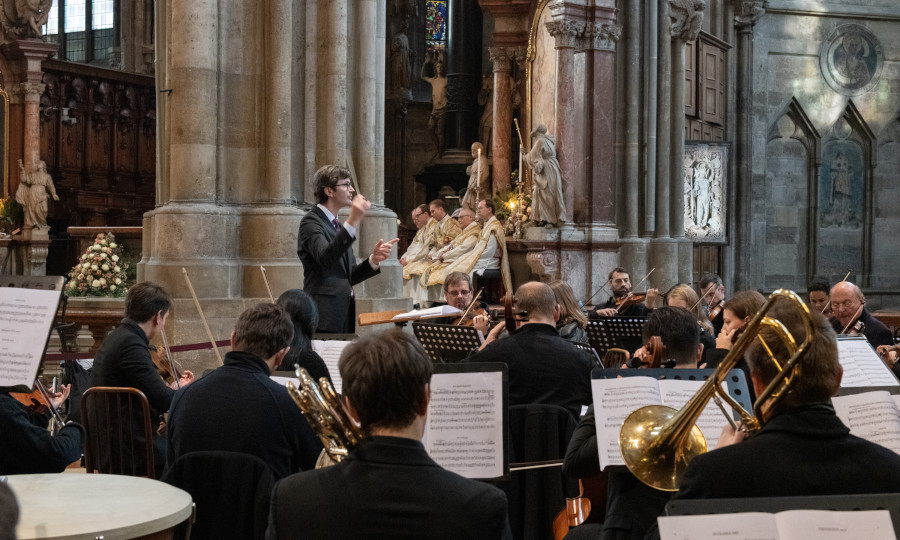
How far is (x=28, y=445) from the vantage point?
3742 mm

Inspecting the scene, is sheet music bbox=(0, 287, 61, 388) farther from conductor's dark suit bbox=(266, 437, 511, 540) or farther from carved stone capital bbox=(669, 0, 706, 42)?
carved stone capital bbox=(669, 0, 706, 42)

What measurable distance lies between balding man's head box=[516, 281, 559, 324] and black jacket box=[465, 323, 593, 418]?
11cm

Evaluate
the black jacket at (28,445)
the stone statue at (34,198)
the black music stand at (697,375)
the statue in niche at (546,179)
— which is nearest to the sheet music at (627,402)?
the black music stand at (697,375)

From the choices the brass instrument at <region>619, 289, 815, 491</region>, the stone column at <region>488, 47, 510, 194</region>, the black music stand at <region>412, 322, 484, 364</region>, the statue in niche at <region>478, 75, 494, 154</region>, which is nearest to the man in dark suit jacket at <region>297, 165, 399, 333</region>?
the black music stand at <region>412, 322, 484, 364</region>

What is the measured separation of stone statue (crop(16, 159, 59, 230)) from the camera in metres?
18.1

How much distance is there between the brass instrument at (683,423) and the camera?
2.56 m

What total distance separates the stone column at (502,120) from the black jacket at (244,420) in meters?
13.4

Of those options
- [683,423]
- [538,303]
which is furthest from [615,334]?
[683,423]

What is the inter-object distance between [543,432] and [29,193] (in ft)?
50.8

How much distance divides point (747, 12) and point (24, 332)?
17.8 metres

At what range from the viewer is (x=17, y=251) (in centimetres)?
1808

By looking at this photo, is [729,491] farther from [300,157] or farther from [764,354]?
[300,157]

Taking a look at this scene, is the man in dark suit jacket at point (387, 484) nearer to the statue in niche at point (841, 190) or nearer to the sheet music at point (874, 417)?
the sheet music at point (874, 417)

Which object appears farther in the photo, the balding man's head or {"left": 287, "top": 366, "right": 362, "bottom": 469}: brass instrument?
the balding man's head
